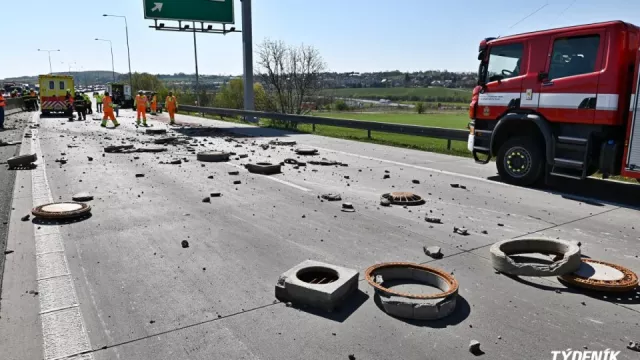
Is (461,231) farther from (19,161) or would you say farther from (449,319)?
(19,161)

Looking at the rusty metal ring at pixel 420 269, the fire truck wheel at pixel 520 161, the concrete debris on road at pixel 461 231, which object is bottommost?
the concrete debris on road at pixel 461 231

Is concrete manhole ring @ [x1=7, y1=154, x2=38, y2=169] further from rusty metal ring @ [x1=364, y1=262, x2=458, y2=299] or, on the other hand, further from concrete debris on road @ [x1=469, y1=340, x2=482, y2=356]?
concrete debris on road @ [x1=469, y1=340, x2=482, y2=356]

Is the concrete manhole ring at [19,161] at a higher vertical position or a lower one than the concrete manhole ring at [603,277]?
higher

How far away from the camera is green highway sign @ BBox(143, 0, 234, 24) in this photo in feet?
85.3

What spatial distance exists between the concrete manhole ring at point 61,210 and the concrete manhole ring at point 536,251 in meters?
5.77

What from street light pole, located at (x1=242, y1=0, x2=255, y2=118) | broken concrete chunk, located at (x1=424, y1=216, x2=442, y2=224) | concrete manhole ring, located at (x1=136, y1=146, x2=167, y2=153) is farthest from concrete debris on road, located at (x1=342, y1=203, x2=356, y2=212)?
street light pole, located at (x1=242, y1=0, x2=255, y2=118)

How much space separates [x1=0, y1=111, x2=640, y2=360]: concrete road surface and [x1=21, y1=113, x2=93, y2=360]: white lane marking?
0.05 feet

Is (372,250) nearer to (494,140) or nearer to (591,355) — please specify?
(591,355)

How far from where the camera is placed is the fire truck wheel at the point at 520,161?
907cm

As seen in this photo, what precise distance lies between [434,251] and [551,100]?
5.04 metres

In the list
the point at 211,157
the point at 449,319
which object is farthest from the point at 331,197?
the point at 211,157

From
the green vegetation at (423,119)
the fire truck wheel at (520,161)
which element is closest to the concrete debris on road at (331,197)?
the fire truck wheel at (520,161)

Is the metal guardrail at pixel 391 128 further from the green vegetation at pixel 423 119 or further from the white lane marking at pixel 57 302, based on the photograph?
the green vegetation at pixel 423 119

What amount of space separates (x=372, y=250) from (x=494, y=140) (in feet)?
18.6
